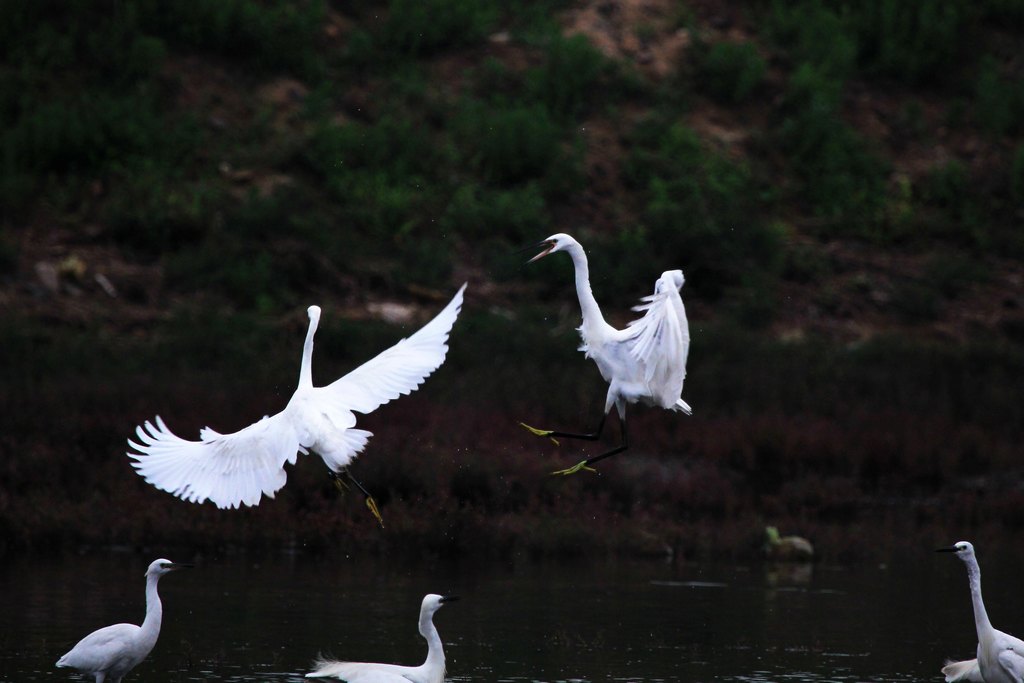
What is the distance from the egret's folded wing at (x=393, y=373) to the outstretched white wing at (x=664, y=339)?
123 centimetres

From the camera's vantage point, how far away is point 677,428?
1714cm

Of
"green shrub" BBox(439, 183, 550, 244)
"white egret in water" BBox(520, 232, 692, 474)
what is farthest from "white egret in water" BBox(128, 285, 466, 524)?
"green shrub" BBox(439, 183, 550, 244)

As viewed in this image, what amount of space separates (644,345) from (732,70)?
1713 cm

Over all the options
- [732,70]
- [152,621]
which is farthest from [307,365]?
[732,70]

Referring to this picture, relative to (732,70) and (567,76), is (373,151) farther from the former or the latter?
(732,70)

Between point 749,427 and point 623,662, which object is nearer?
Result: point 623,662

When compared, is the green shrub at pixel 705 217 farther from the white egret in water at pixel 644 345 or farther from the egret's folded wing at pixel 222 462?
the egret's folded wing at pixel 222 462

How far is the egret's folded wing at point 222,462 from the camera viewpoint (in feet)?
29.8

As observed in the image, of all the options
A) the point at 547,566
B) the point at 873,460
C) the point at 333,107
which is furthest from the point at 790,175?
the point at 547,566

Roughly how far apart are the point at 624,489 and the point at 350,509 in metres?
3.02

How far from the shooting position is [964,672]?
9.03 metres

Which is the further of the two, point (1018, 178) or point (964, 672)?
point (1018, 178)

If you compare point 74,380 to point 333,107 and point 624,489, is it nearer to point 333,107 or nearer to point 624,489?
point 624,489

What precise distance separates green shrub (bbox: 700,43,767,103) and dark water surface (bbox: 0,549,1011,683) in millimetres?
13037
